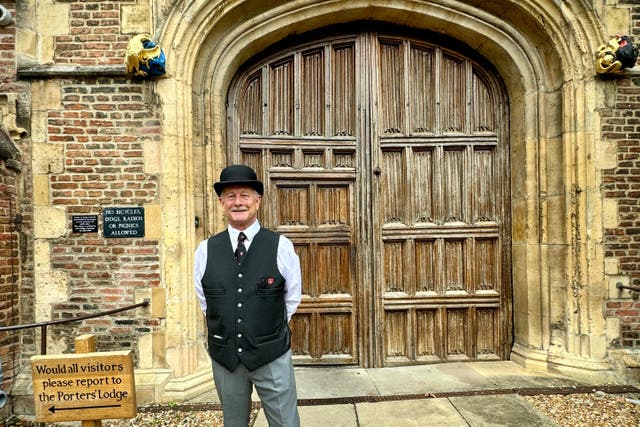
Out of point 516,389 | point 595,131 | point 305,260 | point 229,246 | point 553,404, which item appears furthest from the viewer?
point 305,260

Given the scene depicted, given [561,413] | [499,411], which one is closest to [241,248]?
[499,411]

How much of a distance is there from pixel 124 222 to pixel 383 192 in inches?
109

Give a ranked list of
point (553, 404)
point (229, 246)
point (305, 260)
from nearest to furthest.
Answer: point (229, 246) < point (553, 404) < point (305, 260)

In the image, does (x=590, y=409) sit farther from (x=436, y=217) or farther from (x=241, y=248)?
(x=241, y=248)

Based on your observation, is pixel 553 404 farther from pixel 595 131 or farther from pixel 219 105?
pixel 219 105

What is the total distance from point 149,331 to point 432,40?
14.6 feet

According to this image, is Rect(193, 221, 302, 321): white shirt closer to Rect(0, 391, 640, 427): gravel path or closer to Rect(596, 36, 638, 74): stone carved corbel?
Rect(0, 391, 640, 427): gravel path

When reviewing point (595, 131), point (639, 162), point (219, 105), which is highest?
point (219, 105)

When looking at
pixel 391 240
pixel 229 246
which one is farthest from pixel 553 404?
pixel 229 246

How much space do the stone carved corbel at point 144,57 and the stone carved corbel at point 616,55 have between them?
4.31 m

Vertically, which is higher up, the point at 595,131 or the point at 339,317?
the point at 595,131

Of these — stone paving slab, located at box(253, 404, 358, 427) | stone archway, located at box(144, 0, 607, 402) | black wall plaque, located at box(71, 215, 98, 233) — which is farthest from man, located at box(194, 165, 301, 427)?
black wall plaque, located at box(71, 215, 98, 233)

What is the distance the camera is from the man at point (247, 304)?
6.95ft

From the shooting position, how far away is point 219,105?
13.6ft
